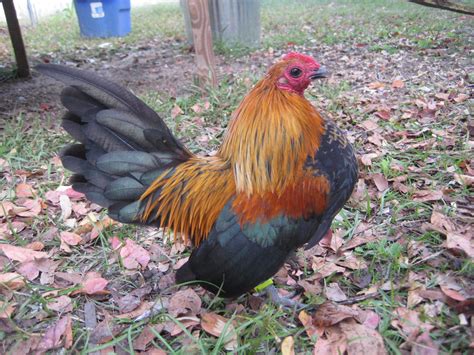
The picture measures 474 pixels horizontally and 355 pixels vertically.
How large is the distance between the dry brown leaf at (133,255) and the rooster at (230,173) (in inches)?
20.4

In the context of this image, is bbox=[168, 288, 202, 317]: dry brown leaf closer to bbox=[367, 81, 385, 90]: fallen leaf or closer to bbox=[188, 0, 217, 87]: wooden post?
bbox=[188, 0, 217, 87]: wooden post

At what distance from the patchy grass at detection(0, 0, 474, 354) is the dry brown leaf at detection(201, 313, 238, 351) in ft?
→ 0.08

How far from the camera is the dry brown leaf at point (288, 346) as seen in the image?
1.76 m

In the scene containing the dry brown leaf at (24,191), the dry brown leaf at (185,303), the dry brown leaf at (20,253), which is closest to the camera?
the dry brown leaf at (185,303)

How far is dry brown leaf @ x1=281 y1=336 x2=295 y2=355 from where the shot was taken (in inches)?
69.5

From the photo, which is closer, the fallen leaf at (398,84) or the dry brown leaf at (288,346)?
the dry brown leaf at (288,346)

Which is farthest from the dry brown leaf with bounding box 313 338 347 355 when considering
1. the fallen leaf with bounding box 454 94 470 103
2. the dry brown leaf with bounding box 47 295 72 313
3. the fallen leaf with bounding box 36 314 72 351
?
the fallen leaf with bounding box 454 94 470 103

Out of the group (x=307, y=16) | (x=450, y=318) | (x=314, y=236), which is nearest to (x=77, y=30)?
(x=307, y=16)

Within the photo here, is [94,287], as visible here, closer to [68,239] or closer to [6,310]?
[6,310]

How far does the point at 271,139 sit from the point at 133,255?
1305 mm

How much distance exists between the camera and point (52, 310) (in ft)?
6.91

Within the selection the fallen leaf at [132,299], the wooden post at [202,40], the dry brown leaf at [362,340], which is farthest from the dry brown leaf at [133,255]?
the wooden post at [202,40]

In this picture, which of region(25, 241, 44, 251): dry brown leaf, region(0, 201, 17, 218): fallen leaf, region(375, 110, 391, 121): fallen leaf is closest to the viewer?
region(25, 241, 44, 251): dry brown leaf

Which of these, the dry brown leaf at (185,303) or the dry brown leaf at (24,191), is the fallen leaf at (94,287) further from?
the dry brown leaf at (24,191)
